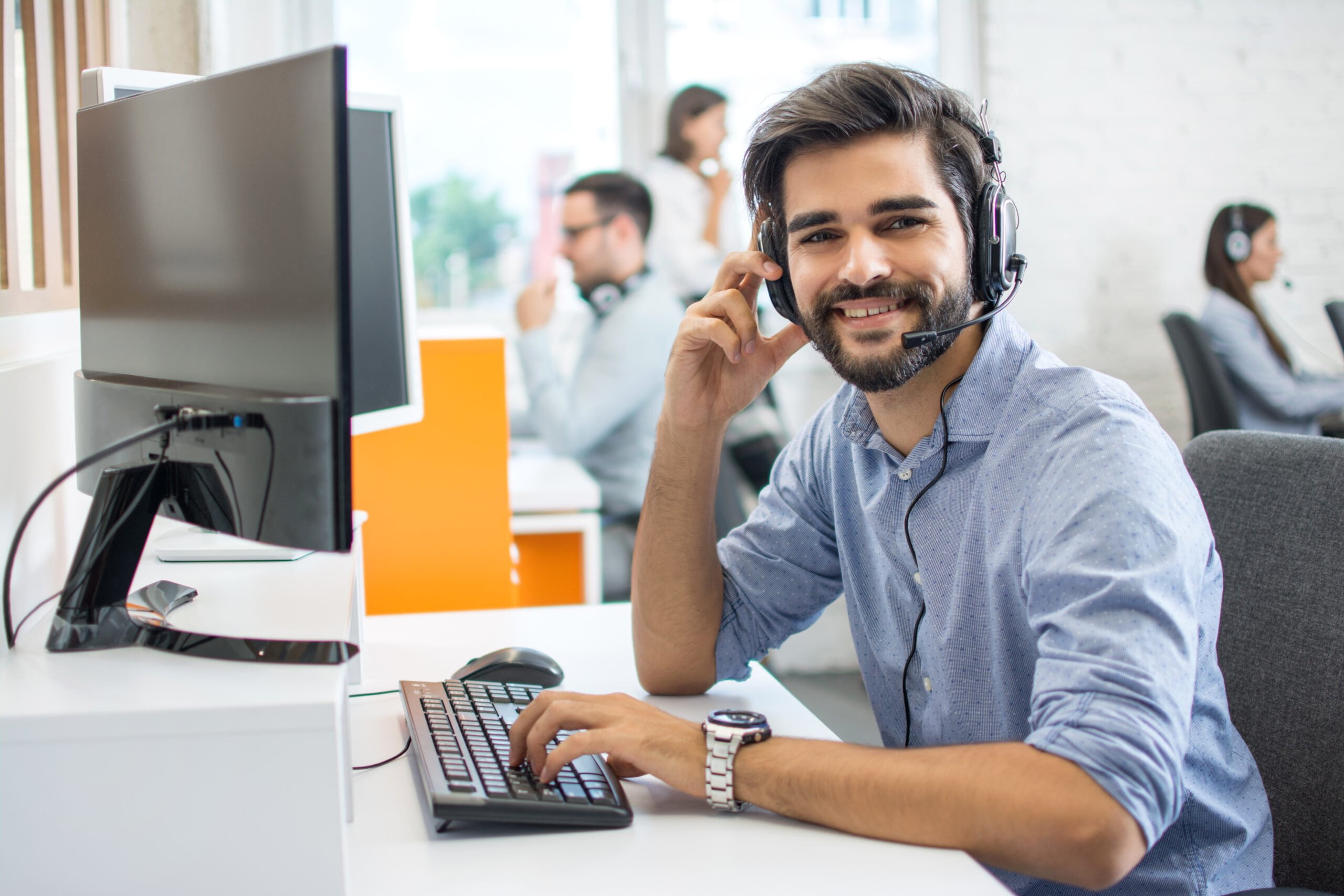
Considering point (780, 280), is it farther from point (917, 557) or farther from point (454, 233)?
point (454, 233)

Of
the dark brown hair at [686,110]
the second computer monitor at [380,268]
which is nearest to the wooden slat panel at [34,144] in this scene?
the second computer monitor at [380,268]

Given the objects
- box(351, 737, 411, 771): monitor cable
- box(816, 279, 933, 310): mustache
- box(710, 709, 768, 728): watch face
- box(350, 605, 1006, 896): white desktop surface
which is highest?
box(816, 279, 933, 310): mustache

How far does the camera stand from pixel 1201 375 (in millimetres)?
3277

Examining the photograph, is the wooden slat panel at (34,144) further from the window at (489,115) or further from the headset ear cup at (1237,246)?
the headset ear cup at (1237,246)

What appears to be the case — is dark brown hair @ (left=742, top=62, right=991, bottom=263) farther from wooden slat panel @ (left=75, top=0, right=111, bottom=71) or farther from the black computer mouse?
wooden slat panel @ (left=75, top=0, right=111, bottom=71)

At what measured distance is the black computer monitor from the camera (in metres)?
0.69

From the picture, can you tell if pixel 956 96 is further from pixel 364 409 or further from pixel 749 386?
pixel 364 409

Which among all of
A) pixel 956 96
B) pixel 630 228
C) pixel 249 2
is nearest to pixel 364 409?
pixel 956 96

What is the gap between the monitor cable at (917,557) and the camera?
1036 millimetres

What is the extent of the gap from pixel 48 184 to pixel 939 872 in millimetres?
1264

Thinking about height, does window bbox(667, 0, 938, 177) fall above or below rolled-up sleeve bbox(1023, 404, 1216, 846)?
above

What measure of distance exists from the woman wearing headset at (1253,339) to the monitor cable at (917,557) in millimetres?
2680

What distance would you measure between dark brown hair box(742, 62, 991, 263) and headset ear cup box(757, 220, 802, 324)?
0.07 m

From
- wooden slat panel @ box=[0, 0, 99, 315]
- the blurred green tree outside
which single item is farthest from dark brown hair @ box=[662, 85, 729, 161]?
wooden slat panel @ box=[0, 0, 99, 315]
